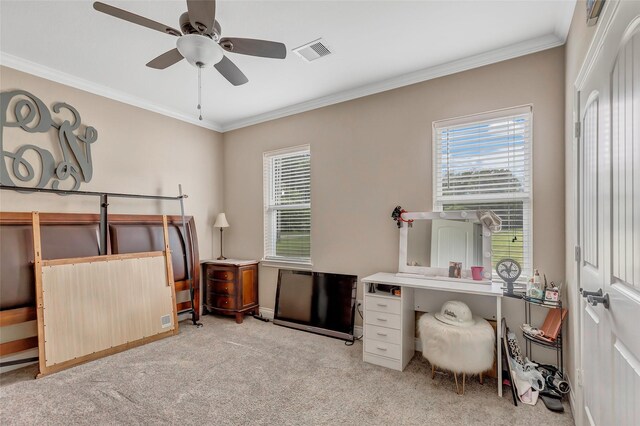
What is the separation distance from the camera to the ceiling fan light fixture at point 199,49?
1864 millimetres

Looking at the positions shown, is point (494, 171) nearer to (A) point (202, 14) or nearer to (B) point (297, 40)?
(B) point (297, 40)

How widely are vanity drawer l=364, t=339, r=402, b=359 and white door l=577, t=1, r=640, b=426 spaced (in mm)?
1274

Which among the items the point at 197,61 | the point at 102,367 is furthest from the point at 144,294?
the point at 197,61

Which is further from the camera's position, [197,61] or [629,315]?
[197,61]

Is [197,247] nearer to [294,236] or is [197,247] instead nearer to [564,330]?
[294,236]

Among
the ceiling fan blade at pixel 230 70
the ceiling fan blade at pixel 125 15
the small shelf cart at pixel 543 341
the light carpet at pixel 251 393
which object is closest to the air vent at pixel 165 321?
the light carpet at pixel 251 393

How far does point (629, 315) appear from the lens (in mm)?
1076

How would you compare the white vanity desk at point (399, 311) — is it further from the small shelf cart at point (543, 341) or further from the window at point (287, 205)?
the window at point (287, 205)

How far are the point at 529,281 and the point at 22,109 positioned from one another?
15.4ft

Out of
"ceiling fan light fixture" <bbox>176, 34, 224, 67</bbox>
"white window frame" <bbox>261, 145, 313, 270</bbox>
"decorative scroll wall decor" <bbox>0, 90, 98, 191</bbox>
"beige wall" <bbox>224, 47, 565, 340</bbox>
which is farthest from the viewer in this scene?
"white window frame" <bbox>261, 145, 313, 270</bbox>

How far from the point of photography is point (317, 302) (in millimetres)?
3686

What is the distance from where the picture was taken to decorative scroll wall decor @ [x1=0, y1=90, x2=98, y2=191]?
282 cm

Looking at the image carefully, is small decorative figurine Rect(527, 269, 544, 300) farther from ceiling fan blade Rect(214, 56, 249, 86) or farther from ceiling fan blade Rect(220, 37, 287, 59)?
ceiling fan blade Rect(214, 56, 249, 86)

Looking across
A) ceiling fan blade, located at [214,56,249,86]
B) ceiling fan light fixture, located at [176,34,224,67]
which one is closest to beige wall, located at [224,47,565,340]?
ceiling fan blade, located at [214,56,249,86]
